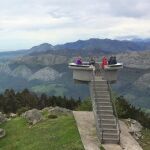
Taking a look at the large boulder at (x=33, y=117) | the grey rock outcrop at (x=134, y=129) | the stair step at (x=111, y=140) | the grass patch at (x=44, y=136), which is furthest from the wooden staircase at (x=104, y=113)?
the large boulder at (x=33, y=117)

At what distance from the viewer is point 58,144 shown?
39.1 meters

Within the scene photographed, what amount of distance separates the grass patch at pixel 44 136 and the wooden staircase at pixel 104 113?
271 centimetres

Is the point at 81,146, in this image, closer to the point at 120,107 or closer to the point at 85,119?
the point at 85,119

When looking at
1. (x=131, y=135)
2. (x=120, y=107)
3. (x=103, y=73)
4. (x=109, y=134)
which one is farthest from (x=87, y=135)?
(x=120, y=107)

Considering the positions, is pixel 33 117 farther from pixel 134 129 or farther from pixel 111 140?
pixel 111 140

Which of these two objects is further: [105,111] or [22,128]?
[22,128]

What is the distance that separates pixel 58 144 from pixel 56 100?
6812 centimetres

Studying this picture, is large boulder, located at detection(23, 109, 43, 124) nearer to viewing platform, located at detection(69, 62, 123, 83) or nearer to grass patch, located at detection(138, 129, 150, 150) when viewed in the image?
viewing platform, located at detection(69, 62, 123, 83)

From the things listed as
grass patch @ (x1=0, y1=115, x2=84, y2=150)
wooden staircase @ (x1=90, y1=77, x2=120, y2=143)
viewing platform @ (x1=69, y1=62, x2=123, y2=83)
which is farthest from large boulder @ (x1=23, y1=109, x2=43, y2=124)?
wooden staircase @ (x1=90, y1=77, x2=120, y2=143)

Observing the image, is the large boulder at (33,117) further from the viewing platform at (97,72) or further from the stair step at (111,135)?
the stair step at (111,135)

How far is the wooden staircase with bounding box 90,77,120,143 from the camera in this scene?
39.8 meters

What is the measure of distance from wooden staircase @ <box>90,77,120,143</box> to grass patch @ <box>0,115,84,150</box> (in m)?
2.71

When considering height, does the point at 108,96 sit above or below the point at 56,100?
above

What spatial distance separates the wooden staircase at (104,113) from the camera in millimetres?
39781
